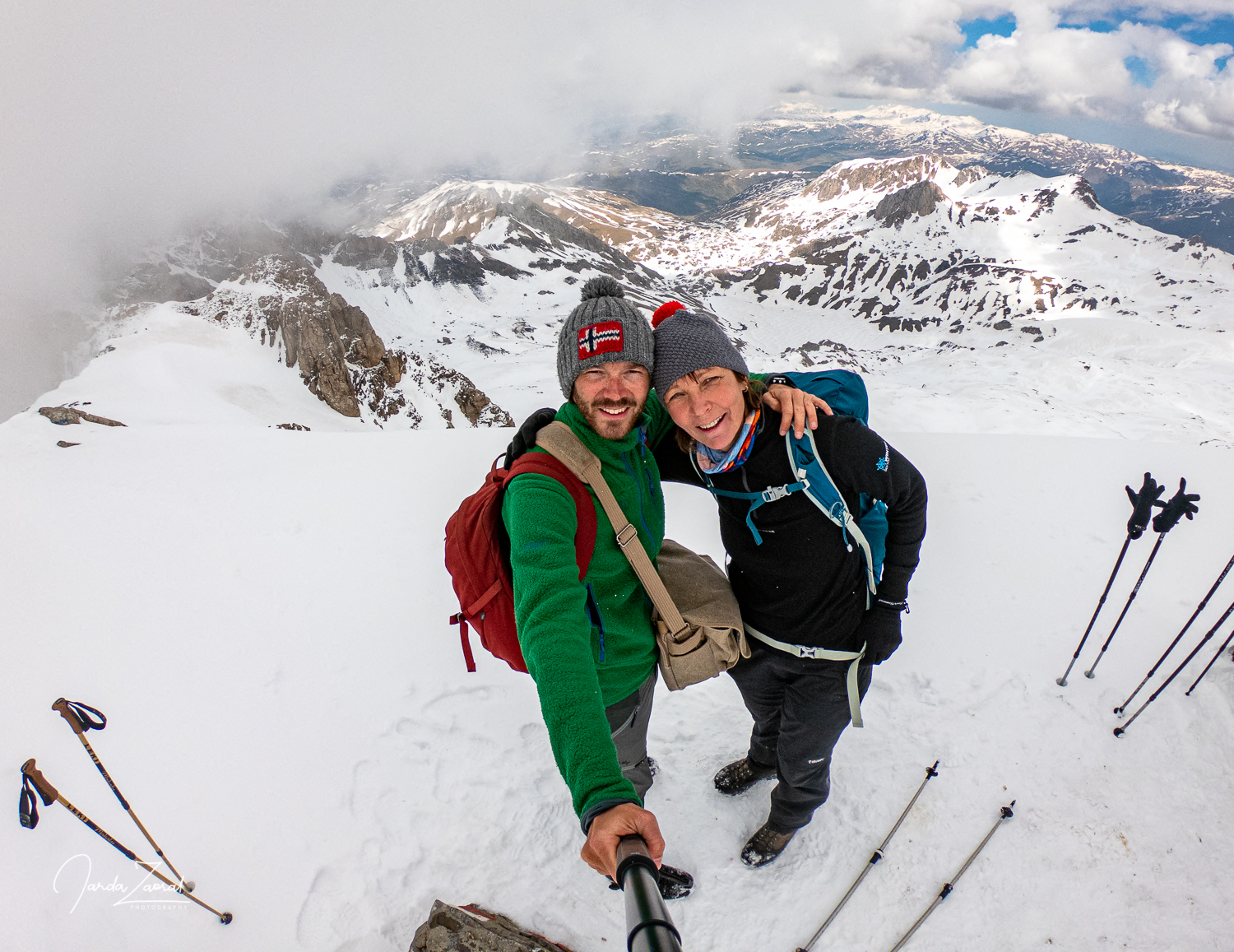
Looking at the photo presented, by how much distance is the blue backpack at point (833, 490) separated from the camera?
114 inches

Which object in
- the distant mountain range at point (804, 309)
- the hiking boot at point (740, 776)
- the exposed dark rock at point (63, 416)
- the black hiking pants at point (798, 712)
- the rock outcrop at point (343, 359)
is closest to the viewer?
the black hiking pants at point (798, 712)

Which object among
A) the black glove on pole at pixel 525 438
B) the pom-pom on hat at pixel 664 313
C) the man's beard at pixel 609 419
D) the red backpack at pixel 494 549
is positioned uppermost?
the pom-pom on hat at pixel 664 313

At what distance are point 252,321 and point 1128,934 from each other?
4863cm

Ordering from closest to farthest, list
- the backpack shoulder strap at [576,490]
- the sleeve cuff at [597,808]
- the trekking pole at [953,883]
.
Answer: the sleeve cuff at [597,808]
the backpack shoulder strap at [576,490]
the trekking pole at [953,883]

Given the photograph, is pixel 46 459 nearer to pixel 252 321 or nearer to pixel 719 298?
pixel 252 321

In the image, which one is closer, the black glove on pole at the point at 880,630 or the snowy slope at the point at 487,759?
the black glove on pole at the point at 880,630

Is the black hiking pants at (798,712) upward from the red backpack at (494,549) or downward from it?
downward

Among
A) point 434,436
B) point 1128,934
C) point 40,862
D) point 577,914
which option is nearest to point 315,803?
point 40,862

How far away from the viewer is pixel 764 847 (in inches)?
165

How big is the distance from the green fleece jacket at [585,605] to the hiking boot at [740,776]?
2.10 metres

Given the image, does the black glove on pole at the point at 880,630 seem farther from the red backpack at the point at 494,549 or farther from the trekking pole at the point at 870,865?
the red backpack at the point at 494,549

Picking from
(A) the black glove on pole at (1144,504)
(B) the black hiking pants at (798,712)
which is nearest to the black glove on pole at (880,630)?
(B) the black hiking pants at (798,712)

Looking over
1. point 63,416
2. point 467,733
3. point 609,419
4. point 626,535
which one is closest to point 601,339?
point 609,419

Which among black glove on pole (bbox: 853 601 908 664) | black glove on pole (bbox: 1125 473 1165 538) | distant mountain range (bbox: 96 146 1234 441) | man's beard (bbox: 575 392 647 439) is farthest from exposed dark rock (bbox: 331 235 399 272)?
black glove on pole (bbox: 1125 473 1165 538)
